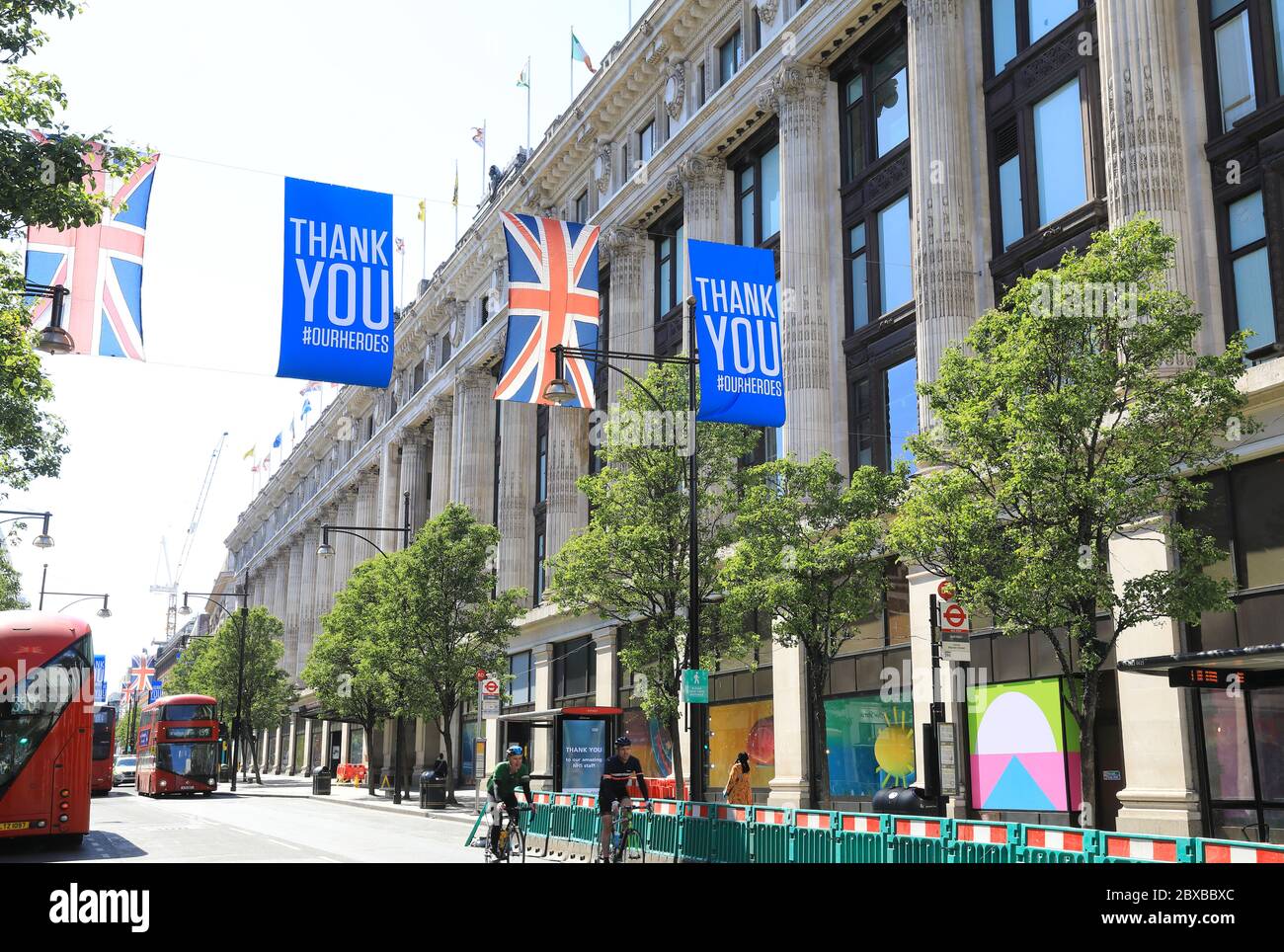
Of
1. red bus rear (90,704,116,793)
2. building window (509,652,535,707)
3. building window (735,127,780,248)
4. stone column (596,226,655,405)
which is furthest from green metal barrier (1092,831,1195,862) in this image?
red bus rear (90,704,116,793)

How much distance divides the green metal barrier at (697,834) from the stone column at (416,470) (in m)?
51.0

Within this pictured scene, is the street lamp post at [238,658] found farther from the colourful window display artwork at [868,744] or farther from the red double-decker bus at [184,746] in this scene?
the colourful window display artwork at [868,744]

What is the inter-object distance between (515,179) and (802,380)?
88.7 ft

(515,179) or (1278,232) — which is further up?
(515,179)

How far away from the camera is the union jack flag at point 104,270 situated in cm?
1886

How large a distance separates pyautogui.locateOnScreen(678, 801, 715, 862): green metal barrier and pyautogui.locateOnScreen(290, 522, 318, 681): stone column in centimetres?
7812

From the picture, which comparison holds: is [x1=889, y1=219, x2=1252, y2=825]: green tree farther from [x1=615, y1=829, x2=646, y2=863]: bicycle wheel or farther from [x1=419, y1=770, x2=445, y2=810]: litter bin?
[x1=419, y1=770, x2=445, y2=810]: litter bin

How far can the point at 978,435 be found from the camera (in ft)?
56.2

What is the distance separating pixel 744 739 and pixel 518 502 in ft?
68.4

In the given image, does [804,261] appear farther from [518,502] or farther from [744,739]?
[518,502]

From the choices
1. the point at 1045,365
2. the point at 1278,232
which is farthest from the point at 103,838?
the point at 1278,232

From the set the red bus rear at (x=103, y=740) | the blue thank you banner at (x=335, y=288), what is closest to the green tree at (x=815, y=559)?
the blue thank you banner at (x=335, y=288)

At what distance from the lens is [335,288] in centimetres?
1980

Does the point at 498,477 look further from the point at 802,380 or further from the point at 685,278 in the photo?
the point at 802,380
